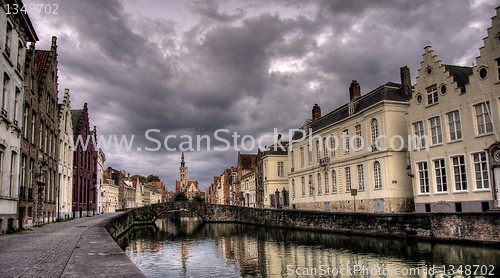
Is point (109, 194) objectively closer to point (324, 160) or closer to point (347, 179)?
point (324, 160)

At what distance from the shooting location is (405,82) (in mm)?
32625

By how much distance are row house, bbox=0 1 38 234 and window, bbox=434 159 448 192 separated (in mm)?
23404

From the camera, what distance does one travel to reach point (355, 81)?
38281mm

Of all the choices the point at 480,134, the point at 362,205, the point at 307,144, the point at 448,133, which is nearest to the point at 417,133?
the point at 448,133

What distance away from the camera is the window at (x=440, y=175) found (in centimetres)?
2564

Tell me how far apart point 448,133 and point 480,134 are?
2540mm

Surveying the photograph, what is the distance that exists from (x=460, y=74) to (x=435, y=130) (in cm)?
426

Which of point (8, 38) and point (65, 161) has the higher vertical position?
point (8, 38)

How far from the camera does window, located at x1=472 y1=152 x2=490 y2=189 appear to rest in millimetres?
22594

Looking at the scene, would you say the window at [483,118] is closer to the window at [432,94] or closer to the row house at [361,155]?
the window at [432,94]

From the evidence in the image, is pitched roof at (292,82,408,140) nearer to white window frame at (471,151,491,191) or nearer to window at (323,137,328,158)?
window at (323,137,328,158)

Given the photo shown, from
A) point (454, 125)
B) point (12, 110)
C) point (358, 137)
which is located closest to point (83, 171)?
point (12, 110)

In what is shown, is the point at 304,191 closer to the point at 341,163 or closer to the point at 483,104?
the point at 341,163

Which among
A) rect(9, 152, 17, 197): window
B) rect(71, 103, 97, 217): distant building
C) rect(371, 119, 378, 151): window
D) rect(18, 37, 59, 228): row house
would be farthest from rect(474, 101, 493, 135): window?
rect(71, 103, 97, 217): distant building
